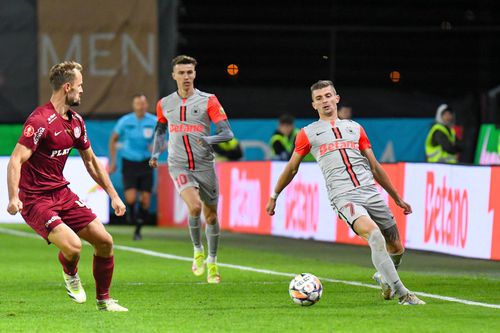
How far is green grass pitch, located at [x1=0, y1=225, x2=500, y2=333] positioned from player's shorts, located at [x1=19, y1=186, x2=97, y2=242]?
2.28ft

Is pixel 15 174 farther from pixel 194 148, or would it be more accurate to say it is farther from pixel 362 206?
pixel 194 148

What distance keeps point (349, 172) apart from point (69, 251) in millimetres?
2516

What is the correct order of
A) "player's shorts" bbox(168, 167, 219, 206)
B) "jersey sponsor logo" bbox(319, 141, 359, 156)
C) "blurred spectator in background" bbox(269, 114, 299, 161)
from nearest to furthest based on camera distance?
"jersey sponsor logo" bbox(319, 141, 359, 156), "player's shorts" bbox(168, 167, 219, 206), "blurred spectator in background" bbox(269, 114, 299, 161)

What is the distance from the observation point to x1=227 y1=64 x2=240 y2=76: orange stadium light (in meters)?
29.7

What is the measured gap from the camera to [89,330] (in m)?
9.62

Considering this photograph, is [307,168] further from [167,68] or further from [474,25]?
[474,25]

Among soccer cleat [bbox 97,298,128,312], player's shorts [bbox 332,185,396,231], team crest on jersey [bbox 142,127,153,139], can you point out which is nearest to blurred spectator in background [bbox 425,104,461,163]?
team crest on jersey [bbox 142,127,153,139]

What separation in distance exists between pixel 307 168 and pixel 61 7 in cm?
761

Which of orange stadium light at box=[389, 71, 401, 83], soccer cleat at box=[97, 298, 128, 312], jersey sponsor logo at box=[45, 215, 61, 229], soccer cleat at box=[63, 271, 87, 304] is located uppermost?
orange stadium light at box=[389, 71, 401, 83]

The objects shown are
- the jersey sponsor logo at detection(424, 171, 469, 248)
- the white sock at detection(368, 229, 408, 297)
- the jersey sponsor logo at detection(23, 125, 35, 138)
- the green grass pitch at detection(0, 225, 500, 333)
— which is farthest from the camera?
the jersey sponsor logo at detection(424, 171, 469, 248)

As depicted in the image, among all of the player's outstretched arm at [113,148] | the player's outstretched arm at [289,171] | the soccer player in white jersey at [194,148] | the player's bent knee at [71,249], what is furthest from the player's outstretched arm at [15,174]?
the player's outstretched arm at [113,148]

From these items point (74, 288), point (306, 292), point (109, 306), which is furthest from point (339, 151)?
point (74, 288)

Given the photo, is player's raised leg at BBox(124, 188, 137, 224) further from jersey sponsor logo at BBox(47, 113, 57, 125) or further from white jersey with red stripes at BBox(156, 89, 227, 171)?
jersey sponsor logo at BBox(47, 113, 57, 125)

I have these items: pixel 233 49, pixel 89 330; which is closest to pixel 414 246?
pixel 89 330
